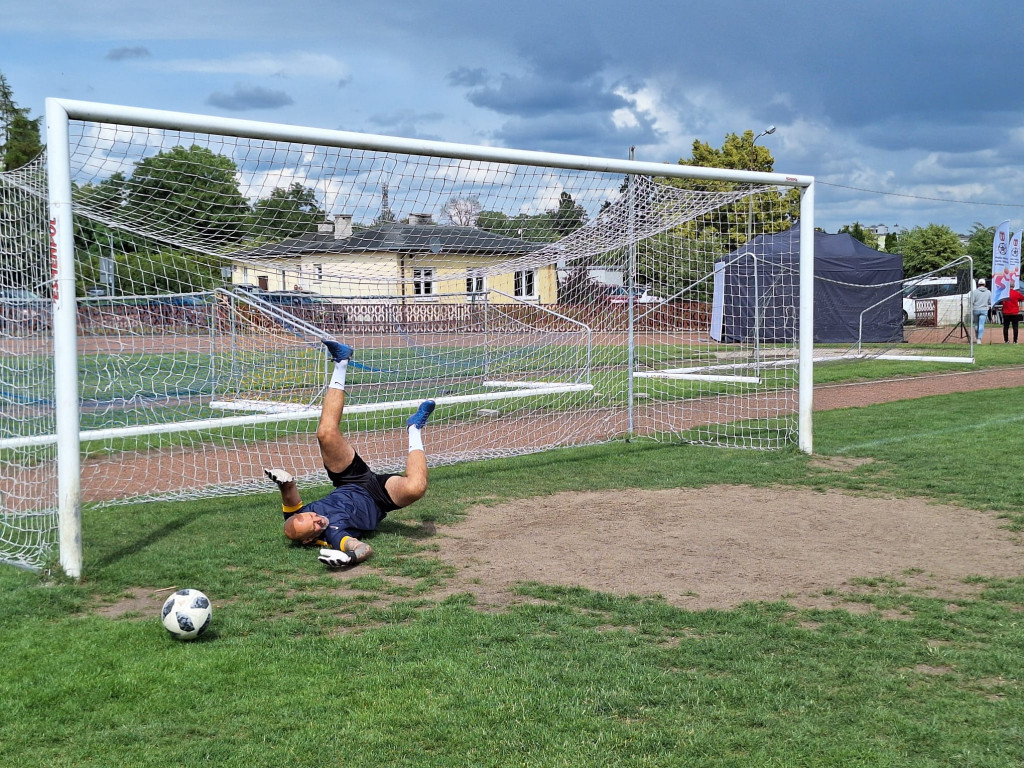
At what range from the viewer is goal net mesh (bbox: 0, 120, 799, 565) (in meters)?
7.22

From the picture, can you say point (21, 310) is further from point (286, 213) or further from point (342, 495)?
point (342, 495)

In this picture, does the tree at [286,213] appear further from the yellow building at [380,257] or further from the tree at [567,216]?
the tree at [567,216]

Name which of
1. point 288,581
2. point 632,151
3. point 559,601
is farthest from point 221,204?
point 632,151

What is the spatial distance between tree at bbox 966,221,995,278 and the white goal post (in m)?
Answer: 48.4

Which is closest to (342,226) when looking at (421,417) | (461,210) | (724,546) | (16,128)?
(461,210)

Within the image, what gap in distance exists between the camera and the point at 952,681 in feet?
13.5

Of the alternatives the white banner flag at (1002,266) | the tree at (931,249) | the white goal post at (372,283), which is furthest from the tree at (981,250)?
the white goal post at (372,283)

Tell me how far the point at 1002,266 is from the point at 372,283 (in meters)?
23.0

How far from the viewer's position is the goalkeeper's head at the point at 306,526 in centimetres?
630

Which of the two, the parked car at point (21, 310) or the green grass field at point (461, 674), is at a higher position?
the parked car at point (21, 310)

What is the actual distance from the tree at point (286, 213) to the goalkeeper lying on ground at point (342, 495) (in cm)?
155

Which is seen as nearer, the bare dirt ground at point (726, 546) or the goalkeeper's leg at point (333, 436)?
the bare dirt ground at point (726, 546)

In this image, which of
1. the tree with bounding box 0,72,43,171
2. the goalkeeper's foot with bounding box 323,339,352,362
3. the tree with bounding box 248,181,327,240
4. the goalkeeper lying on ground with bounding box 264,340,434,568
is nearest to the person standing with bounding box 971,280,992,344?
the tree with bounding box 248,181,327,240

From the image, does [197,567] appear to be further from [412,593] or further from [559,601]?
[559,601]
